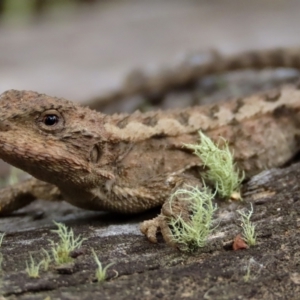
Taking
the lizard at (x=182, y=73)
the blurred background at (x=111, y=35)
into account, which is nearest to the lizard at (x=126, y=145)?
the lizard at (x=182, y=73)

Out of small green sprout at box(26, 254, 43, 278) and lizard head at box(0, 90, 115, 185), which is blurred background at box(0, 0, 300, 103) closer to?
lizard head at box(0, 90, 115, 185)

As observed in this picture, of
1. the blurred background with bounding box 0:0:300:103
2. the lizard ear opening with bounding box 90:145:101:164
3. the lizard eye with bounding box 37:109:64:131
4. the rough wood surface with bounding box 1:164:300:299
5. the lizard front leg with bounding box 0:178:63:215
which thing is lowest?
the rough wood surface with bounding box 1:164:300:299

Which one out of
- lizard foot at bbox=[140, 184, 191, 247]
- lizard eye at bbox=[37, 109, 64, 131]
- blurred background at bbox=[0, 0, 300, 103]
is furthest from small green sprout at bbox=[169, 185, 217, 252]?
blurred background at bbox=[0, 0, 300, 103]

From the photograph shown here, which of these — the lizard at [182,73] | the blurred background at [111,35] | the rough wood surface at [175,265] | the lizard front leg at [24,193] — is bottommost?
the rough wood surface at [175,265]

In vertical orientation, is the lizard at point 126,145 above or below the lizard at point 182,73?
below

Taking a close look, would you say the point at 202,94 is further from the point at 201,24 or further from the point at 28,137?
the point at 201,24

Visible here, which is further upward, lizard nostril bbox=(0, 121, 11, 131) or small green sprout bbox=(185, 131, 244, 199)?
lizard nostril bbox=(0, 121, 11, 131)

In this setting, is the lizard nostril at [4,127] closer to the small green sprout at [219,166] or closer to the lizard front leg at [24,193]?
the lizard front leg at [24,193]
